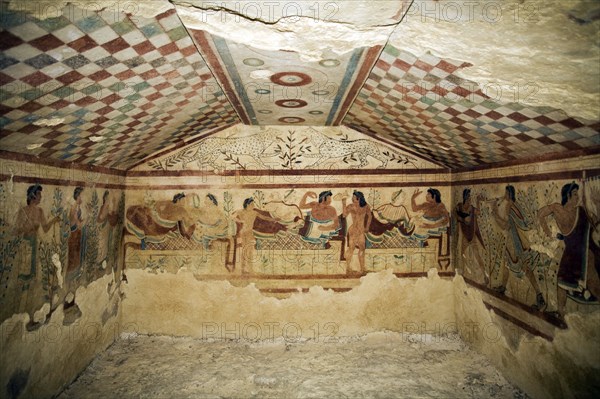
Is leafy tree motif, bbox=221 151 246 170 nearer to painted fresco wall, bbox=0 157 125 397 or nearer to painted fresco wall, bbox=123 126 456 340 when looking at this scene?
painted fresco wall, bbox=123 126 456 340

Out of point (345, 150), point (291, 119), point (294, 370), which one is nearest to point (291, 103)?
point (291, 119)

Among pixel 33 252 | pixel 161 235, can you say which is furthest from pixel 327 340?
pixel 33 252

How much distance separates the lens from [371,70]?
2.87m

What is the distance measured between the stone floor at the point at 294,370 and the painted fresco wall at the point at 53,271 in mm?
442

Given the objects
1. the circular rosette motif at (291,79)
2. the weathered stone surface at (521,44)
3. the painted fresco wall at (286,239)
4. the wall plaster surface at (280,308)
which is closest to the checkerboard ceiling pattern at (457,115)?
the weathered stone surface at (521,44)

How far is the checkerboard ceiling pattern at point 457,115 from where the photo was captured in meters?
2.52

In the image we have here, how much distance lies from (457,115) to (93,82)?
2.94 metres

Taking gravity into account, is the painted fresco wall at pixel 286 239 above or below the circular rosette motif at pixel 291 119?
below

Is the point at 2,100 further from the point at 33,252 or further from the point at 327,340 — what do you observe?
the point at 327,340

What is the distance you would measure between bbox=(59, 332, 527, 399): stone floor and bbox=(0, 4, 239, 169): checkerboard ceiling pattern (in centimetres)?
244

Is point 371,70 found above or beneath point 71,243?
above

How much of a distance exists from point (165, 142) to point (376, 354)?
3.86m

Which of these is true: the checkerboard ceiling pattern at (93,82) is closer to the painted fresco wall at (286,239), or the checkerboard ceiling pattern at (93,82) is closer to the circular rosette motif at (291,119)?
the circular rosette motif at (291,119)

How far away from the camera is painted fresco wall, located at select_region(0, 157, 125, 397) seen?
9.46ft
